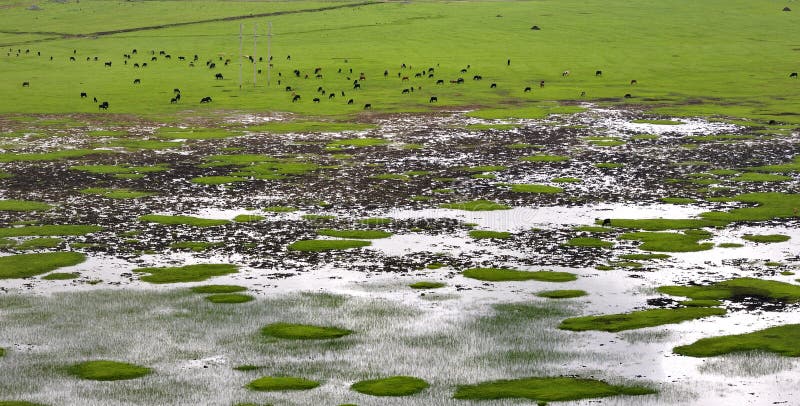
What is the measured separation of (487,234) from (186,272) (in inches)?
427

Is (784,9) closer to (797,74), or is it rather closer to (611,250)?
(797,74)

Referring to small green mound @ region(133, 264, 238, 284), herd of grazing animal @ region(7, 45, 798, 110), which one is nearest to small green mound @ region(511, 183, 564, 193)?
small green mound @ region(133, 264, 238, 284)

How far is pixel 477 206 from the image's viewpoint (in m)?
42.1

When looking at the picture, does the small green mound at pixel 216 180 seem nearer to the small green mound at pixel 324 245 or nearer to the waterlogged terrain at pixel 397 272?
the waterlogged terrain at pixel 397 272

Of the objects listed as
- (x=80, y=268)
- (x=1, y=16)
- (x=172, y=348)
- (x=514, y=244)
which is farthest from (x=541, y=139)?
(x=1, y=16)

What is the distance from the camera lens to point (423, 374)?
939 inches

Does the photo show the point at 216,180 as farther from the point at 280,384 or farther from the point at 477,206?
the point at 280,384

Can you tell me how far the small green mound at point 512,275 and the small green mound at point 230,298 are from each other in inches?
267

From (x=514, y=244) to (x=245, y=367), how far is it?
1407cm

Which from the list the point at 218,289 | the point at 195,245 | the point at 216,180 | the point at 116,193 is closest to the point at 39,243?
the point at 195,245

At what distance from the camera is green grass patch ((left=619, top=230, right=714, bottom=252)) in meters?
→ 35.3

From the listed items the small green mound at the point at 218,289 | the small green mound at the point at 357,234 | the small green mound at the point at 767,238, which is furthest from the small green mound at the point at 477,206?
the small green mound at the point at 218,289

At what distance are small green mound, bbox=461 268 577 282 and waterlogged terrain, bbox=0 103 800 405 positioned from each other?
0.11 meters

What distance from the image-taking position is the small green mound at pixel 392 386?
2270cm
